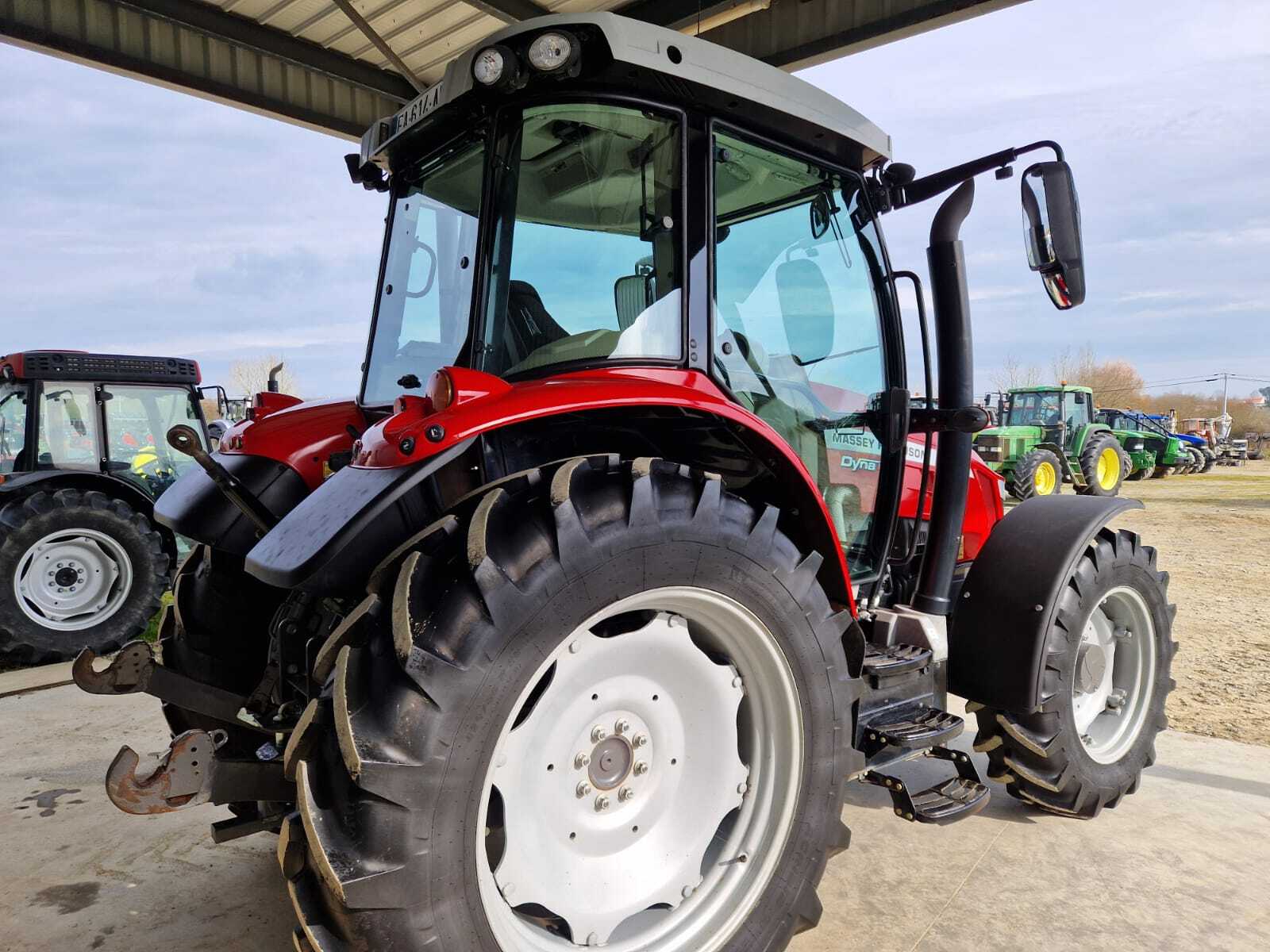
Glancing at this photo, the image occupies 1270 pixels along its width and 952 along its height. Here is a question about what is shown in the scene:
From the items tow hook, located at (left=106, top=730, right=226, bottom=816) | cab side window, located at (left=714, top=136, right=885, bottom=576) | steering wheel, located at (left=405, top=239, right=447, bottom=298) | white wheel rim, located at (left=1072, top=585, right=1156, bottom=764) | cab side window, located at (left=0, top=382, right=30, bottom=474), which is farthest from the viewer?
cab side window, located at (left=0, top=382, right=30, bottom=474)

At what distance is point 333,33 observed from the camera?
20.5ft

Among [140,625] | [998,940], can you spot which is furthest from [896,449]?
[140,625]

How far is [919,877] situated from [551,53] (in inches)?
91.7

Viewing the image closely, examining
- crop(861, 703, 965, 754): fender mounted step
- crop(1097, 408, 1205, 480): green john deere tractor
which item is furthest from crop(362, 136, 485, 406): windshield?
crop(1097, 408, 1205, 480): green john deere tractor

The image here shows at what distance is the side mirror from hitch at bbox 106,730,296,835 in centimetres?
220

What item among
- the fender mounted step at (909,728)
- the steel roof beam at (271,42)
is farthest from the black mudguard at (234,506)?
the steel roof beam at (271,42)

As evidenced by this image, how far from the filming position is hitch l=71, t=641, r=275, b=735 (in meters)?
1.99

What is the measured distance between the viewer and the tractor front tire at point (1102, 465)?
15602mm

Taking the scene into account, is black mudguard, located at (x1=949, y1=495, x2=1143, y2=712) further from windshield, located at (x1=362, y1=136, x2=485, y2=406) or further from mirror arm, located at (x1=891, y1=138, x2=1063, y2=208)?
windshield, located at (x1=362, y1=136, x2=485, y2=406)

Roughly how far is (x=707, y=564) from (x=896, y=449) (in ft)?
3.69

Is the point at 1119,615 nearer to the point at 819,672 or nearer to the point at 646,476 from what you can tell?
the point at 819,672

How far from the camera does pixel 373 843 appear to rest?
133 cm

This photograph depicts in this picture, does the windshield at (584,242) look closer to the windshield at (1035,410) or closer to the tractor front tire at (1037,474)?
the tractor front tire at (1037,474)

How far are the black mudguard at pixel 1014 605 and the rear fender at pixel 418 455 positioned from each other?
1.05 metres
